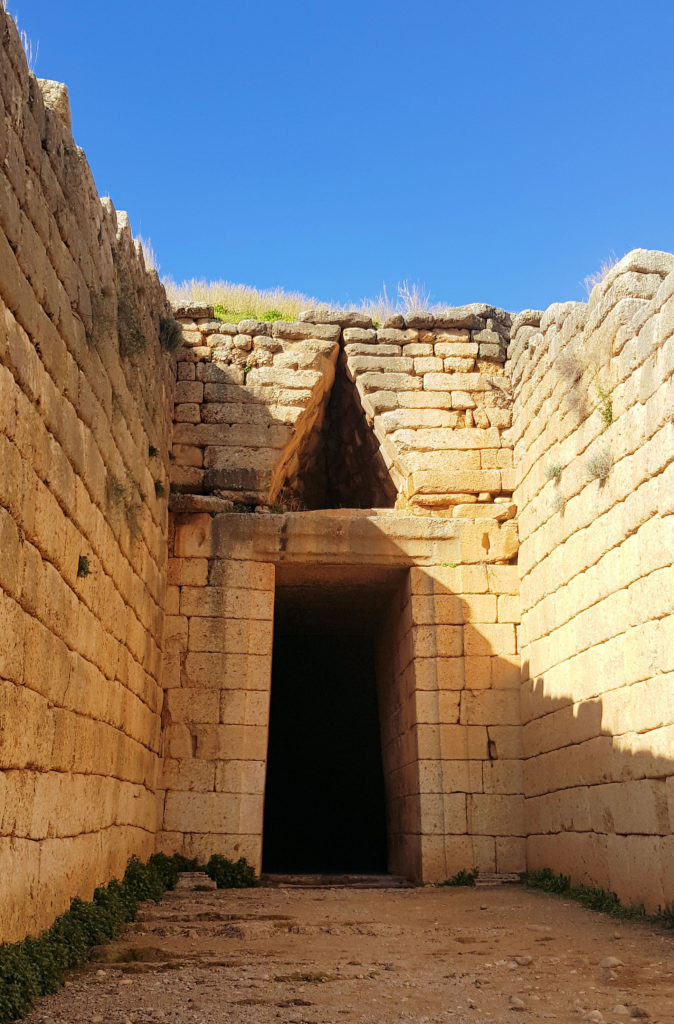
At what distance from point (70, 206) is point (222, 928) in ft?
15.7

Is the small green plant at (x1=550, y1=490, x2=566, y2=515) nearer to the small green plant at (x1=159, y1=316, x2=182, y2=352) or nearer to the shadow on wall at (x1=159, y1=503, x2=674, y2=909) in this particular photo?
the shadow on wall at (x1=159, y1=503, x2=674, y2=909)

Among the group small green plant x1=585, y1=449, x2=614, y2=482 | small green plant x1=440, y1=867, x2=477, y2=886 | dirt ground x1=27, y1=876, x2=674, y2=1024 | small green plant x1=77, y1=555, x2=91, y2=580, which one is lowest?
dirt ground x1=27, y1=876, x2=674, y2=1024

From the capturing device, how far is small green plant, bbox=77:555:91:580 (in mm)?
5676

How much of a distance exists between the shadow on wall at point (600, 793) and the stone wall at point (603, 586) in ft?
0.05

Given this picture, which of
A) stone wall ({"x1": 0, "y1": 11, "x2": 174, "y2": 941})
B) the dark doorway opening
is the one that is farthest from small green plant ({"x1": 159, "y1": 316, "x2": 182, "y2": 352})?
the dark doorway opening

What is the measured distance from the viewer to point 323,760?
14.3 metres

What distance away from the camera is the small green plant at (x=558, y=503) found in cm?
812

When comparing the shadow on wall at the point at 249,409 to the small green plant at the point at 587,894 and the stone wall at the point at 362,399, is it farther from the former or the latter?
the small green plant at the point at 587,894

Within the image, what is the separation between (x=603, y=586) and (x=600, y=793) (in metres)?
1.59

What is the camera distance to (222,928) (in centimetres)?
610

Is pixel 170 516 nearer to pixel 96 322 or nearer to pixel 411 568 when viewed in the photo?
pixel 411 568

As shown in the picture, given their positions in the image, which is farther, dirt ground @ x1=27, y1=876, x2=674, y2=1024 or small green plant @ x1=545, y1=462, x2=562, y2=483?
small green plant @ x1=545, y1=462, x2=562, y2=483

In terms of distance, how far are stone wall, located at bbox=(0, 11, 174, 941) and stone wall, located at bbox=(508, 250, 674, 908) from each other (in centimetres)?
361

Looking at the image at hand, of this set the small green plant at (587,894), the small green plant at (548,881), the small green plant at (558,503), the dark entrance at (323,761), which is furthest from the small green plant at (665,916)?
the dark entrance at (323,761)
